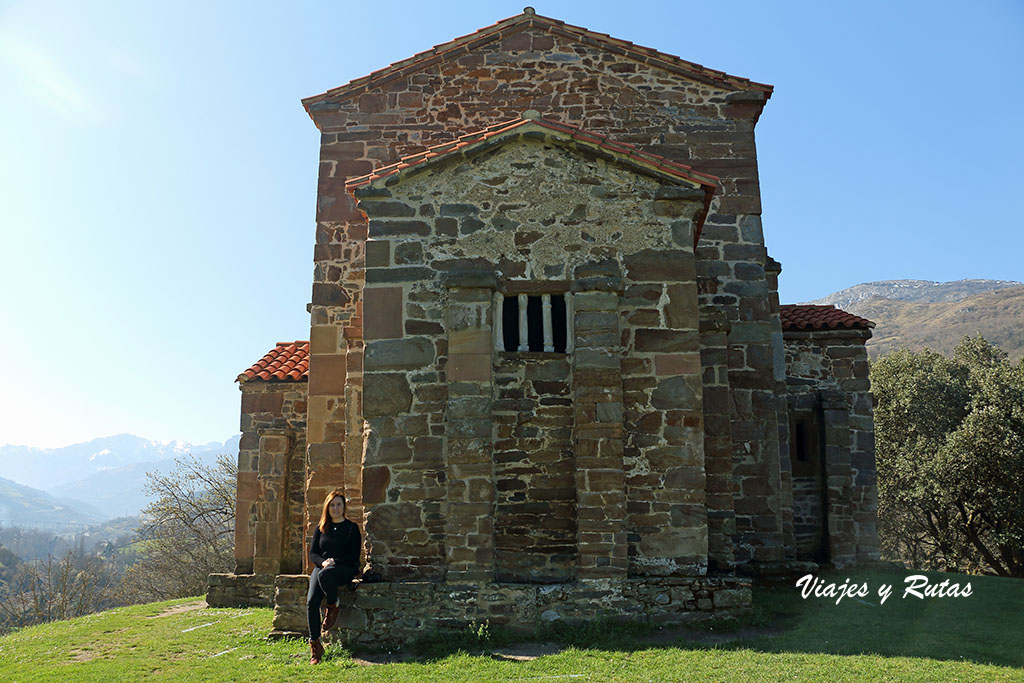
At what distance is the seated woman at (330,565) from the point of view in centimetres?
842

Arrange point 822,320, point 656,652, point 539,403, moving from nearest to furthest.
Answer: point 656,652 → point 539,403 → point 822,320

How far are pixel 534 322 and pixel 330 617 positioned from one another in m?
4.56

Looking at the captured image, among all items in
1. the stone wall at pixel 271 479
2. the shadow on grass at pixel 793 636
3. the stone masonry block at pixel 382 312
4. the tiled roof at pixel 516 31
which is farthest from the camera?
the stone wall at pixel 271 479

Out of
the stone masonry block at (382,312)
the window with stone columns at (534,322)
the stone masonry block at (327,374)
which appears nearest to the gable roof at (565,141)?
the stone masonry block at (382,312)

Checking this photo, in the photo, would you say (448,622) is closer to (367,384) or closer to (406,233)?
(367,384)

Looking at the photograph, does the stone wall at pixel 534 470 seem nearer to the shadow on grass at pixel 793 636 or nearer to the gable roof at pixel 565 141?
the shadow on grass at pixel 793 636

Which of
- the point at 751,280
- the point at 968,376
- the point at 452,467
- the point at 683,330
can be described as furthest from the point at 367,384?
the point at 968,376

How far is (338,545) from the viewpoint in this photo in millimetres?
8922

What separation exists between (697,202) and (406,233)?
409 centimetres

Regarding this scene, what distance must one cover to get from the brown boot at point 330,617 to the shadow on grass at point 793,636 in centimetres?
52

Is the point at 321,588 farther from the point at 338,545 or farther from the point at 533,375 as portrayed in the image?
the point at 533,375

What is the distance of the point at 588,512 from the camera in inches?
363

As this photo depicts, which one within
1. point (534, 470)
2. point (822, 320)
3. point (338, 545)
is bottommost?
point (338, 545)

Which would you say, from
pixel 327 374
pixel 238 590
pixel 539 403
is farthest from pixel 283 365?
pixel 539 403
